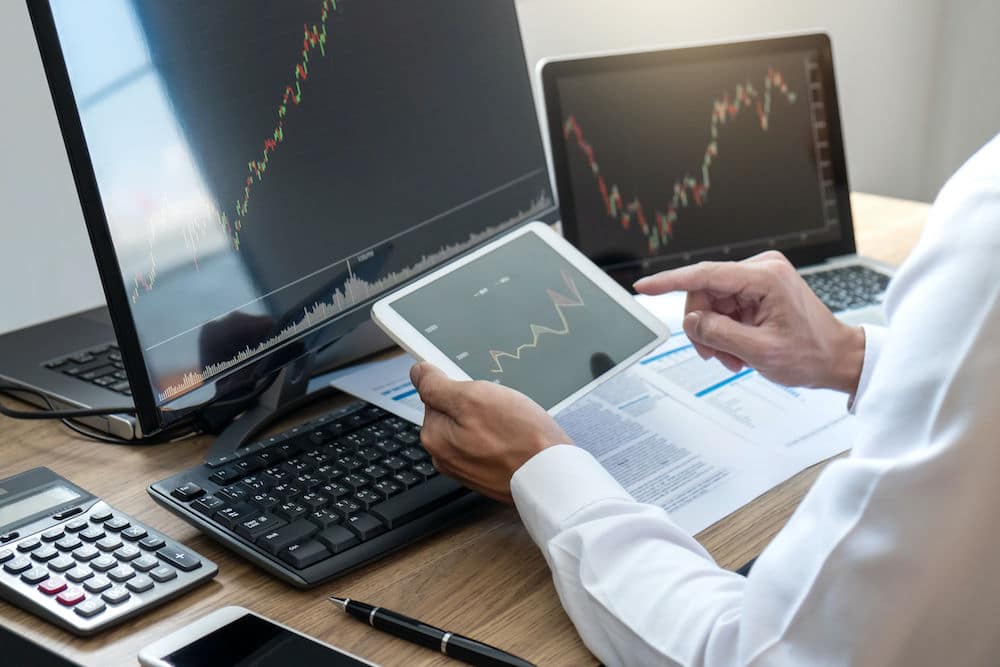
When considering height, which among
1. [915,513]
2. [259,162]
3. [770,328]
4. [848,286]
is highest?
[259,162]

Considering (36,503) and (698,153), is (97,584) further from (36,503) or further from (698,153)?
(698,153)

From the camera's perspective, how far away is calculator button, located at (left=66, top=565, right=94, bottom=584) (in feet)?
2.18

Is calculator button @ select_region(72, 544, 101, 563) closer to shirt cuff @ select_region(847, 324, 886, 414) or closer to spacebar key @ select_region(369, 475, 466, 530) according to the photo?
spacebar key @ select_region(369, 475, 466, 530)

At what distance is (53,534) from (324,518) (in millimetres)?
184

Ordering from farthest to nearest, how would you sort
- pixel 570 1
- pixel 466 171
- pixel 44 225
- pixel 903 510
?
pixel 570 1 → pixel 44 225 → pixel 466 171 → pixel 903 510

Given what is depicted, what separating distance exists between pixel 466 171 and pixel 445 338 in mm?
314

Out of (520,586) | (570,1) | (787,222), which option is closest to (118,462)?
(520,586)

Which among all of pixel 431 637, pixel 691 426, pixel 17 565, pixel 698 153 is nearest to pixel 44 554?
pixel 17 565

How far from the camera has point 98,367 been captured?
40.3 inches

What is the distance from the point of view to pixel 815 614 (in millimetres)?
537

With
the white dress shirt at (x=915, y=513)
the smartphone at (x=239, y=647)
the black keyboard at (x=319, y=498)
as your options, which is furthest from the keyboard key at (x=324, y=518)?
the white dress shirt at (x=915, y=513)

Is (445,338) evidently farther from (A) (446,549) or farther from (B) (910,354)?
(B) (910,354)

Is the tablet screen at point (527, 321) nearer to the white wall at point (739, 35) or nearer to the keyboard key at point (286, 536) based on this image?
the keyboard key at point (286, 536)

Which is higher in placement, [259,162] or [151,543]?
[259,162]
